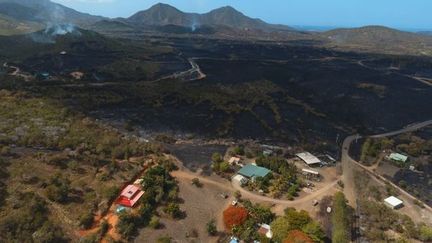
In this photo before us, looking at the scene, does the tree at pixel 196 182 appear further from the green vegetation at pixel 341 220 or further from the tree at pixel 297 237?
the green vegetation at pixel 341 220

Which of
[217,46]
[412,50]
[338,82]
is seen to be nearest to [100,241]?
[338,82]

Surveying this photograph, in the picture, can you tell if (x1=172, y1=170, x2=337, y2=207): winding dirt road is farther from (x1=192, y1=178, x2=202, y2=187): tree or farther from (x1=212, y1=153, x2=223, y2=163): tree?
(x1=212, y1=153, x2=223, y2=163): tree

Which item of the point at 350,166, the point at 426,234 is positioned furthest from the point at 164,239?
the point at 350,166

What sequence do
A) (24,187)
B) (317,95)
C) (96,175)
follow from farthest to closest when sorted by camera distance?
(317,95), (96,175), (24,187)

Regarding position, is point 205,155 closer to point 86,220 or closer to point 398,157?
point 86,220

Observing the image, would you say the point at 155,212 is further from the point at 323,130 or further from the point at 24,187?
the point at 323,130

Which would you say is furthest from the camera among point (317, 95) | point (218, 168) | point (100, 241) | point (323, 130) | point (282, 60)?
point (282, 60)
